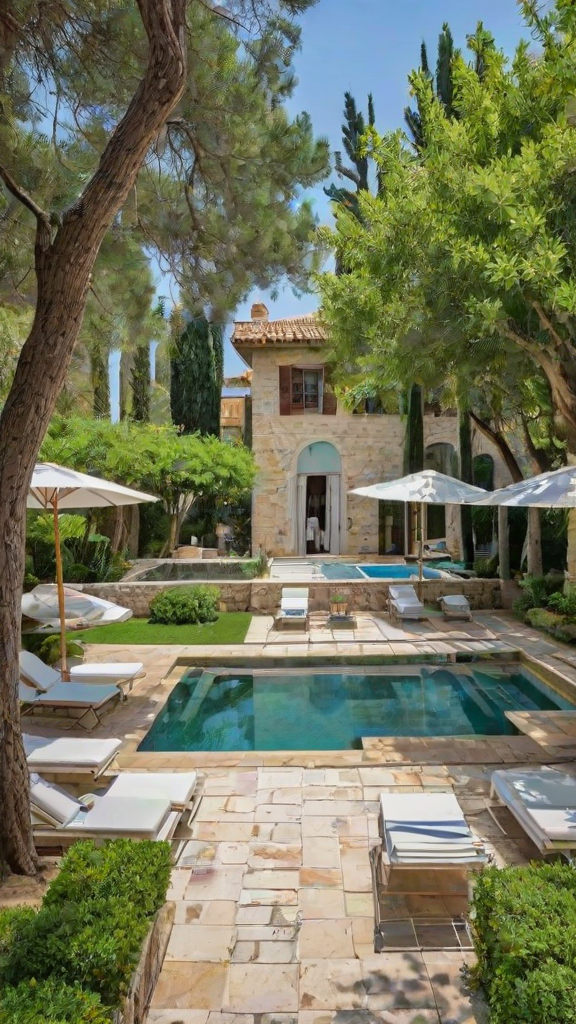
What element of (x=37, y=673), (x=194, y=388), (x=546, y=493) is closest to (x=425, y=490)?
(x=546, y=493)

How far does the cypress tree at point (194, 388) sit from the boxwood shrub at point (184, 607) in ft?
40.9

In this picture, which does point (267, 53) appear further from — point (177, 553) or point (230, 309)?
point (177, 553)

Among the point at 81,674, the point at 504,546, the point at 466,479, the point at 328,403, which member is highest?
the point at 328,403

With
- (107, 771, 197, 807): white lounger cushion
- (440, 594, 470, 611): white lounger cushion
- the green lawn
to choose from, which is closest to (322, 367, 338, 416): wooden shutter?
(440, 594, 470, 611): white lounger cushion

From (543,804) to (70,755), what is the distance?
444 centimetres

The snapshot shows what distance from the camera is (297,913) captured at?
427cm

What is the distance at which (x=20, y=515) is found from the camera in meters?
4.23

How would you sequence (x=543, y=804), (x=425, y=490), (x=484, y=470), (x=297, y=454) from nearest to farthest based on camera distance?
(x=543, y=804) → (x=425, y=490) → (x=297, y=454) → (x=484, y=470)

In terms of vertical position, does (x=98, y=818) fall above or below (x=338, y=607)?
below

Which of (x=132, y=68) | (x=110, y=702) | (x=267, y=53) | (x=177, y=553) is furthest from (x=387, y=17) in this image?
(x=177, y=553)

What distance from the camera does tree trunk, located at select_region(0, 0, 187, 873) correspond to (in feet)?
13.7

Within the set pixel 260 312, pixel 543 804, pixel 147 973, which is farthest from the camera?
pixel 260 312

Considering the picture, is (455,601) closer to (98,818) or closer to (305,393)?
(98,818)

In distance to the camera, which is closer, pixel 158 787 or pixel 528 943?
pixel 528 943
